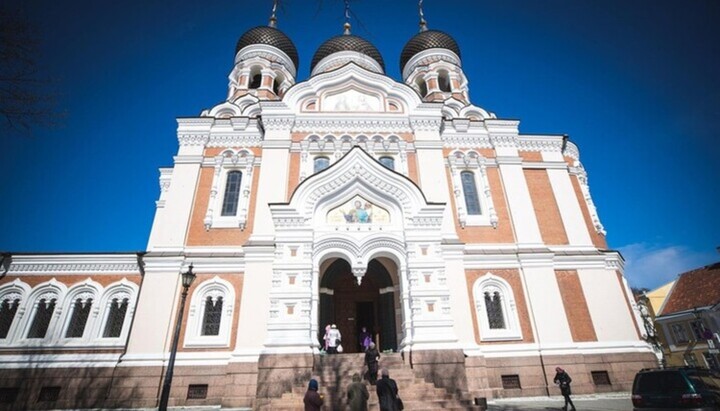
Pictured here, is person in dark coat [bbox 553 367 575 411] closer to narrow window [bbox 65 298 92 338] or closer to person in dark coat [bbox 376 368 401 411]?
person in dark coat [bbox 376 368 401 411]

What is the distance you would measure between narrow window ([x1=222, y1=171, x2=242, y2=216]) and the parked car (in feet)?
44.0

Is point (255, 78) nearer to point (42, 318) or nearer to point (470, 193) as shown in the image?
point (470, 193)

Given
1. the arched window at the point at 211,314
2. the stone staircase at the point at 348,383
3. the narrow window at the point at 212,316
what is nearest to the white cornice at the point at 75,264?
the arched window at the point at 211,314

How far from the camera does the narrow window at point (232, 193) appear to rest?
580 inches

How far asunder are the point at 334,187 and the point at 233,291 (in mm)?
5129

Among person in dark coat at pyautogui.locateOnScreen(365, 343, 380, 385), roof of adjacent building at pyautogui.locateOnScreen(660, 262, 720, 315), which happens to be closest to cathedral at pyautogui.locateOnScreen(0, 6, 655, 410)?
person in dark coat at pyautogui.locateOnScreen(365, 343, 380, 385)

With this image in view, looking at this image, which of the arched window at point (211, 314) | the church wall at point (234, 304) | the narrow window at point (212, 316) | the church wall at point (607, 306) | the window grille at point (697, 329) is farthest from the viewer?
the window grille at point (697, 329)

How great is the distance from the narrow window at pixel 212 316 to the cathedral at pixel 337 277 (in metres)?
0.05

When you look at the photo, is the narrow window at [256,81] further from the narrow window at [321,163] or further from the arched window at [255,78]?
the narrow window at [321,163]

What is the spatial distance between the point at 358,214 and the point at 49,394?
36.8 ft

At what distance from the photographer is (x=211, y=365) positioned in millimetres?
11750

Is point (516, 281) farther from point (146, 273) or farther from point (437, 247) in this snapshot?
point (146, 273)

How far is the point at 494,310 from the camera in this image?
13.3m

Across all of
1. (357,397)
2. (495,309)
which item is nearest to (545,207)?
(495,309)
